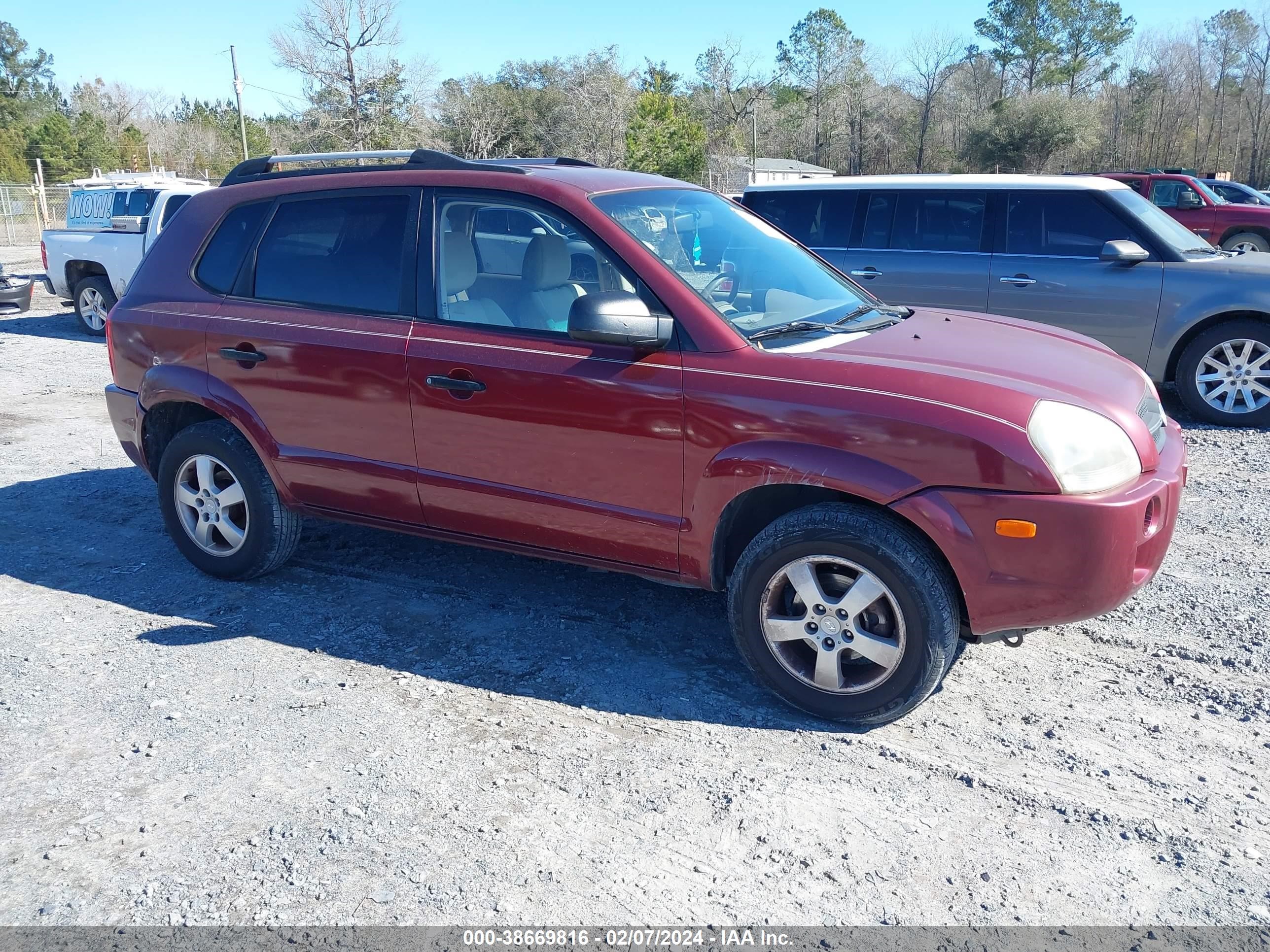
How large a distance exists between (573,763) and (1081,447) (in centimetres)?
196

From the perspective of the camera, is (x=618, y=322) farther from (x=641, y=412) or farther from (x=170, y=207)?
(x=170, y=207)

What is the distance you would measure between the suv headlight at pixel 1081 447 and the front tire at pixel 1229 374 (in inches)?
197

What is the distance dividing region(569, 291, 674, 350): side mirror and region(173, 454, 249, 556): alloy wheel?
2.14m

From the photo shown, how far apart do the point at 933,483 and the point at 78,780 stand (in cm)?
297

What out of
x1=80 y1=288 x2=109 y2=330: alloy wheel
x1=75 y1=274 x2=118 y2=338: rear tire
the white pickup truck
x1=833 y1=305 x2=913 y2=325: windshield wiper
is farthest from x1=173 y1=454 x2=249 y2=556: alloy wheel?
x1=80 y1=288 x2=109 y2=330: alloy wheel

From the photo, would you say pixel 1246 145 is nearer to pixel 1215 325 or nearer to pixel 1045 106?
pixel 1045 106

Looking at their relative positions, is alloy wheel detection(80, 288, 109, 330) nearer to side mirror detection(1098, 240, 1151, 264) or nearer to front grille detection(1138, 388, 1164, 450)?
side mirror detection(1098, 240, 1151, 264)

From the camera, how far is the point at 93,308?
1342cm

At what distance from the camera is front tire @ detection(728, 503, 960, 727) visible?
10.9 feet

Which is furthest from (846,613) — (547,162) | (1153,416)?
(547,162)

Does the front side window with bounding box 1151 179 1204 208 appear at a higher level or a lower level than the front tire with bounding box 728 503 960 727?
higher

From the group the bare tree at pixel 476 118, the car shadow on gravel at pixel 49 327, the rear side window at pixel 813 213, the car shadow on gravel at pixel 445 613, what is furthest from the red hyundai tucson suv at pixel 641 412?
the bare tree at pixel 476 118

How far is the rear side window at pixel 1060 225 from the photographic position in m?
7.88

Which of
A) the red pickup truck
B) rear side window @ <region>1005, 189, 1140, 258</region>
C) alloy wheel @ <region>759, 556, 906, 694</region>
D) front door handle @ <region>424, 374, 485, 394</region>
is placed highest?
the red pickup truck
